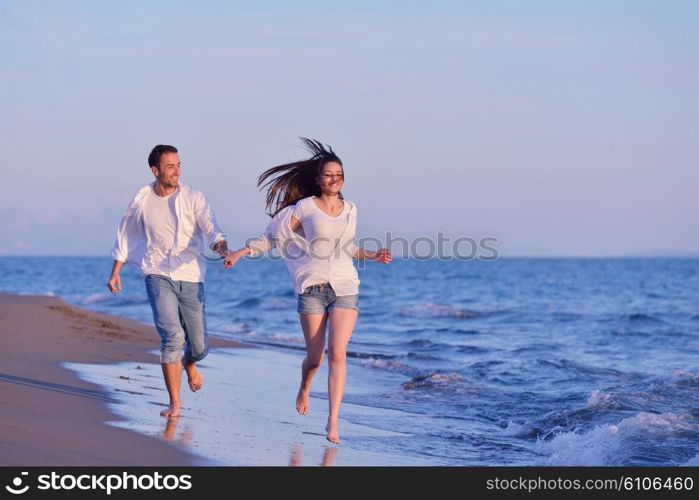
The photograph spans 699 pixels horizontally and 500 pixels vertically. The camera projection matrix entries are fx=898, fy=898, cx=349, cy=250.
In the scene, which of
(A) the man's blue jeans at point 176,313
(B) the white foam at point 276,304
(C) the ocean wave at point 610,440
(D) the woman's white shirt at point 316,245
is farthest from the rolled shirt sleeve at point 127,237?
(B) the white foam at point 276,304

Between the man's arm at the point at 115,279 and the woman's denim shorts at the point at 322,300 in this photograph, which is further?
the man's arm at the point at 115,279

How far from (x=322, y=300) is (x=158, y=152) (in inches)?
67.7

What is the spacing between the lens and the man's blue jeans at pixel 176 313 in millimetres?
6895

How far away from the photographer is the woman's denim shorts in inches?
258

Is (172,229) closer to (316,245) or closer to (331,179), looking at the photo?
A: (316,245)

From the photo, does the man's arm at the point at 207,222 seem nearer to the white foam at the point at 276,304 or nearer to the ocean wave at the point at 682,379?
the ocean wave at the point at 682,379

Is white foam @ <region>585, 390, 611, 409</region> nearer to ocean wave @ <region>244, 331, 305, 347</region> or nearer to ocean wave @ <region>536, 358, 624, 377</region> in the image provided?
ocean wave @ <region>536, 358, 624, 377</region>

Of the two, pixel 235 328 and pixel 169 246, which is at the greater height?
pixel 169 246

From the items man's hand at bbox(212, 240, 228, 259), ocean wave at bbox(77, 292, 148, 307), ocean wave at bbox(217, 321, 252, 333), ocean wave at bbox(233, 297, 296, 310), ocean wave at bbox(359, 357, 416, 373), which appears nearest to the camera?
man's hand at bbox(212, 240, 228, 259)

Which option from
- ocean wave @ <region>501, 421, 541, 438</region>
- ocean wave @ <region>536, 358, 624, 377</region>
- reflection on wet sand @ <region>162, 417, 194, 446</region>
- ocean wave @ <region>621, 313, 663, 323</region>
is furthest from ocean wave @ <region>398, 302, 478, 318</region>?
reflection on wet sand @ <region>162, 417, 194, 446</region>

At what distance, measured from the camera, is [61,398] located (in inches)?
288

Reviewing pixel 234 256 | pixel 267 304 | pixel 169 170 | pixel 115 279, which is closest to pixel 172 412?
pixel 115 279
